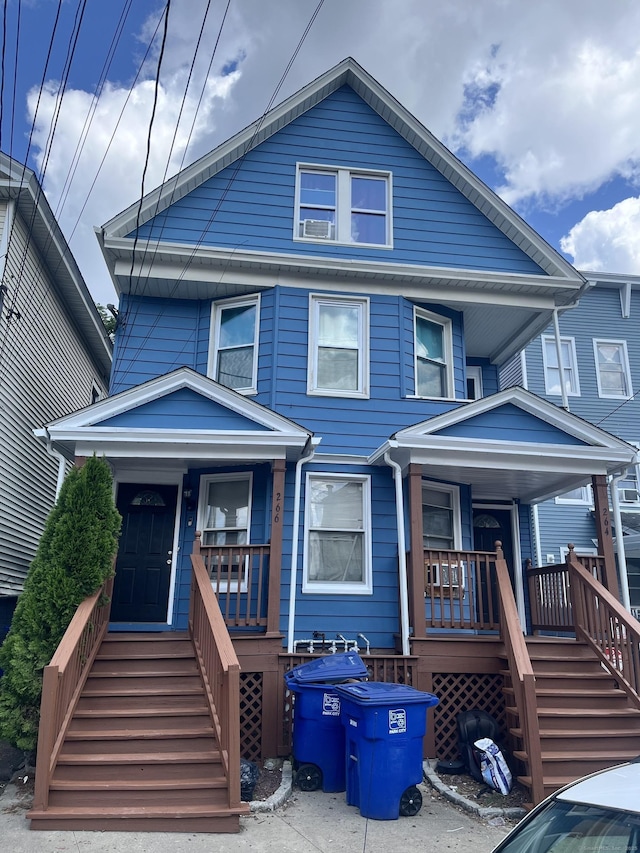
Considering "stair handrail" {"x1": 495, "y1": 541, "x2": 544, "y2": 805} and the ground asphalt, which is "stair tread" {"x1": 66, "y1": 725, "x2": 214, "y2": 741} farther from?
"stair handrail" {"x1": 495, "y1": 541, "x2": 544, "y2": 805}

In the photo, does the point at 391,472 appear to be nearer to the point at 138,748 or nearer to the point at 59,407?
the point at 138,748

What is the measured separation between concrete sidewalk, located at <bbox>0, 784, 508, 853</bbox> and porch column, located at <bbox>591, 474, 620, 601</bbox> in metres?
3.64

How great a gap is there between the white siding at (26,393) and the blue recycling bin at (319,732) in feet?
18.4

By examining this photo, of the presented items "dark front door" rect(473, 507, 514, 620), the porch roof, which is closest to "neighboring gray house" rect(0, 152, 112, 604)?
the porch roof

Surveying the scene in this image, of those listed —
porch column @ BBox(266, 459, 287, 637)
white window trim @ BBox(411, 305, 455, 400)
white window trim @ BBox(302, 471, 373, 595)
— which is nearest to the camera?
porch column @ BBox(266, 459, 287, 637)

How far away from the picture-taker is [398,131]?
11.3 m

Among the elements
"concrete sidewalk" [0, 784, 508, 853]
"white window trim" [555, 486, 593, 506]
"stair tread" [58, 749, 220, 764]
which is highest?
"white window trim" [555, 486, 593, 506]

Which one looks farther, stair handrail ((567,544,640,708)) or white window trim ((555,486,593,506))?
white window trim ((555,486,593,506))

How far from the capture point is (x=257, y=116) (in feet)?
35.7

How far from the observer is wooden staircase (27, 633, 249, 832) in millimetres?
5496

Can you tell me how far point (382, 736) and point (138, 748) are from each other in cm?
222

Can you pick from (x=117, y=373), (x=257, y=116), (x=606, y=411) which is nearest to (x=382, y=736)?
(x=117, y=373)

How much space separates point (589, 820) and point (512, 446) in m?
6.39

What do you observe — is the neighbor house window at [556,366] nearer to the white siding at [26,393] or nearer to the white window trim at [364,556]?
the white window trim at [364,556]
